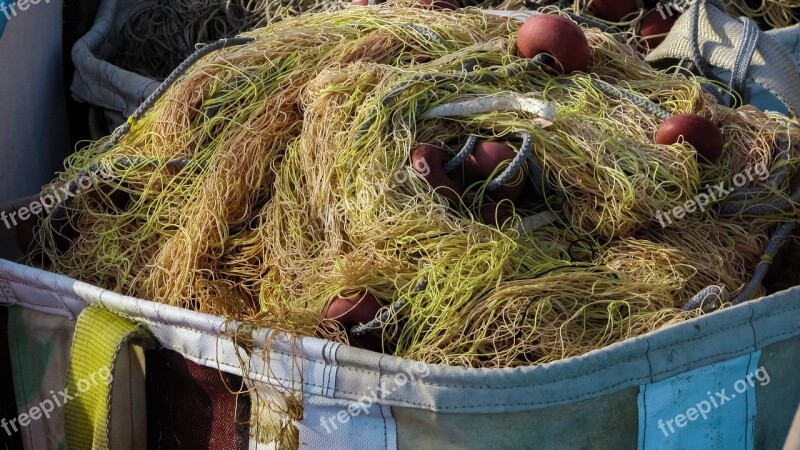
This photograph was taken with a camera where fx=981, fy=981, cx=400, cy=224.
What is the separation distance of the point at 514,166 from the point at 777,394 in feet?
2.47

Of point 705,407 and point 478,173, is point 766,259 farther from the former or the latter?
point 478,173

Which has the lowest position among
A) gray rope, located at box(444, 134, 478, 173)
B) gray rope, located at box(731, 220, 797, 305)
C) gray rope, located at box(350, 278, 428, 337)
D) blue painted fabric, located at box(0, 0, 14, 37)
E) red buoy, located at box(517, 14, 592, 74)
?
gray rope, located at box(731, 220, 797, 305)

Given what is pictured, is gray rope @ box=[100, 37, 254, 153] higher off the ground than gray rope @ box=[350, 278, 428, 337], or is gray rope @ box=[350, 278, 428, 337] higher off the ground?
gray rope @ box=[100, 37, 254, 153]

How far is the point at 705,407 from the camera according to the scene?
200 cm

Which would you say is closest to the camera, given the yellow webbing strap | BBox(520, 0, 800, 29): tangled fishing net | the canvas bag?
the canvas bag

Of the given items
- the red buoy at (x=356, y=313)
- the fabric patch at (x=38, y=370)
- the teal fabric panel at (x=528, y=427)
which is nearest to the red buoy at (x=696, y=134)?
the teal fabric panel at (x=528, y=427)

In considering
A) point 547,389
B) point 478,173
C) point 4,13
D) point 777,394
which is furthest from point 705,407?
point 4,13

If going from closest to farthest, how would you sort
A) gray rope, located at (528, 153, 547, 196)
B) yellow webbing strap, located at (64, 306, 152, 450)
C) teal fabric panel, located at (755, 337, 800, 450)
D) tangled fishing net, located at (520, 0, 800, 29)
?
teal fabric panel, located at (755, 337, 800, 450) < yellow webbing strap, located at (64, 306, 152, 450) < gray rope, located at (528, 153, 547, 196) < tangled fishing net, located at (520, 0, 800, 29)

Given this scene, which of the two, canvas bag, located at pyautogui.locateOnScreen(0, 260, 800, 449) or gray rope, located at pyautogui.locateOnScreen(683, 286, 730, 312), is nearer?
canvas bag, located at pyautogui.locateOnScreen(0, 260, 800, 449)

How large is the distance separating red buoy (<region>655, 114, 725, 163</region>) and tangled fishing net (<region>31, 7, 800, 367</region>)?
34 mm

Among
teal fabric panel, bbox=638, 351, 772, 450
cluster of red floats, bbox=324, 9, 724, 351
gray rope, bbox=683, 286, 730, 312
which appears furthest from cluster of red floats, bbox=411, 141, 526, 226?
teal fabric panel, bbox=638, 351, 772, 450

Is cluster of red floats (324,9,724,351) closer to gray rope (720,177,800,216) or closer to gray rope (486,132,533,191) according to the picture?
gray rope (486,132,533,191)

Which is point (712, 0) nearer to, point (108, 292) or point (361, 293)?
point (361, 293)

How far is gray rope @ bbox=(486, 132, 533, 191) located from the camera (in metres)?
2.27
